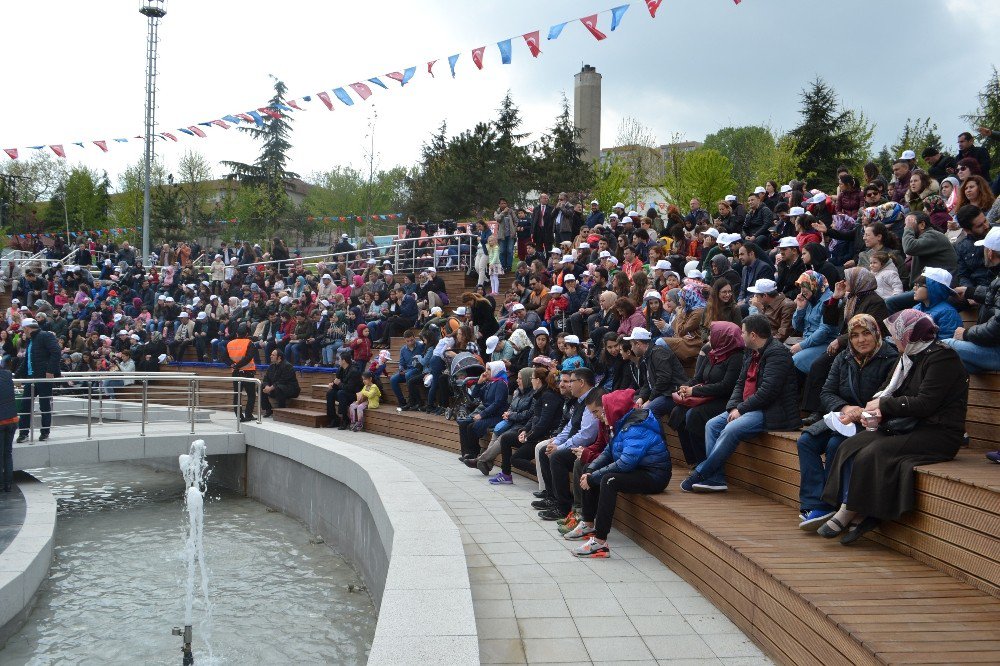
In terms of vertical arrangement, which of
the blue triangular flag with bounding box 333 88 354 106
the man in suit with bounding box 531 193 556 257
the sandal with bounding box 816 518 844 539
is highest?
the blue triangular flag with bounding box 333 88 354 106

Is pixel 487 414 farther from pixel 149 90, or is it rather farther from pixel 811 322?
pixel 149 90

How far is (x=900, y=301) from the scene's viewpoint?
7215 millimetres

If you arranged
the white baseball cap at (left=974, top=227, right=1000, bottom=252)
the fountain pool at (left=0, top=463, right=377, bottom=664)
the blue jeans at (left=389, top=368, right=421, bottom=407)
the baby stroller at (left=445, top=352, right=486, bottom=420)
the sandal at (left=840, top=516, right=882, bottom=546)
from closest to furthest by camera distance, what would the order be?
the sandal at (left=840, top=516, right=882, bottom=546), the white baseball cap at (left=974, top=227, right=1000, bottom=252), the fountain pool at (left=0, top=463, right=377, bottom=664), the baby stroller at (left=445, top=352, right=486, bottom=420), the blue jeans at (left=389, top=368, right=421, bottom=407)

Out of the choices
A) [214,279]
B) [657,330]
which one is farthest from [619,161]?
[657,330]

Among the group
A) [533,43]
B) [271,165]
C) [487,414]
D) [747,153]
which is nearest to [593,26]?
[533,43]

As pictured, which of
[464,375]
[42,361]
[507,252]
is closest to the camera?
[42,361]

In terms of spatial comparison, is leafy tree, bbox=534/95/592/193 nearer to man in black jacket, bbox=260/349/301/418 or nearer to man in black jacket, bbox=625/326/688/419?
man in black jacket, bbox=260/349/301/418

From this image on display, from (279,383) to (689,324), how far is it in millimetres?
10963

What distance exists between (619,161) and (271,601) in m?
40.5

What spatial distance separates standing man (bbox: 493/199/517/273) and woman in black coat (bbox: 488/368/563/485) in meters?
9.49

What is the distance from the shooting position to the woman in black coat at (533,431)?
986 cm

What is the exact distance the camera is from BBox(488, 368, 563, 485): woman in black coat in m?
9.86

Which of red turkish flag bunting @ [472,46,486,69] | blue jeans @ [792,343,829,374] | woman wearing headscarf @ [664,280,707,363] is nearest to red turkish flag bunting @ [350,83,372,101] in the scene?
red turkish flag bunting @ [472,46,486,69]

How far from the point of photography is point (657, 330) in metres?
10.6
